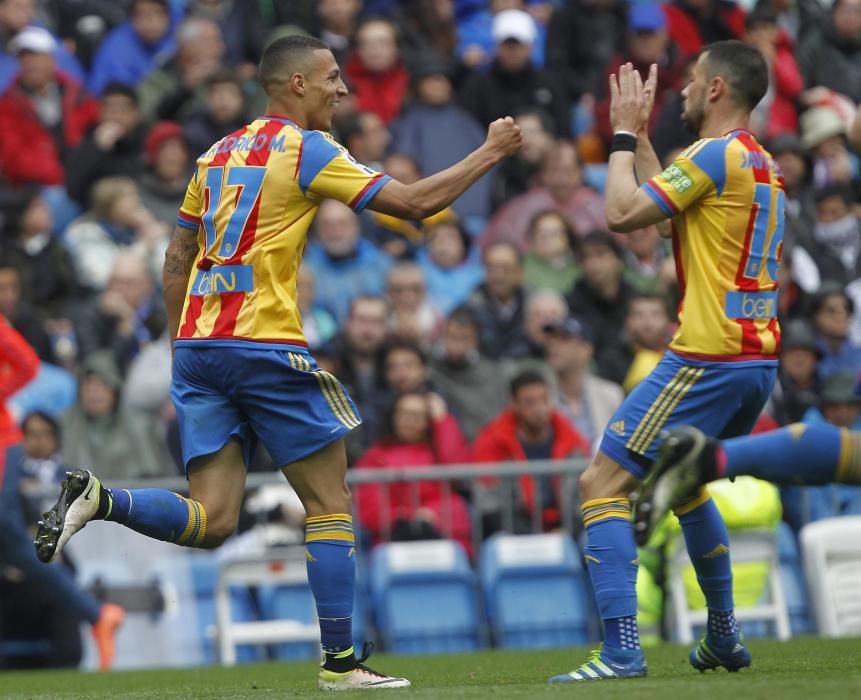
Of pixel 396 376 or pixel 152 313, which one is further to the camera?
pixel 152 313

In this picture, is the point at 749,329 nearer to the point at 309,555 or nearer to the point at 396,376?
the point at 309,555

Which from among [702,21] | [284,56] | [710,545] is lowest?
[710,545]

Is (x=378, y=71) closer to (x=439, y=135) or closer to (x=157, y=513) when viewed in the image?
(x=439, y=135)

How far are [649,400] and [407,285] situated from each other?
6.59 metres

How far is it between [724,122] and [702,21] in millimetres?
10854

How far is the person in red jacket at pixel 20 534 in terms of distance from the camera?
1116 centimetres

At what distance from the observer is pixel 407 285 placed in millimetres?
13852

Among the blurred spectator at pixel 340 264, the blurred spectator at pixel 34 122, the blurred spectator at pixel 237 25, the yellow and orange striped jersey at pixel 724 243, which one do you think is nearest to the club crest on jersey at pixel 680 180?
the yellow and orange striped jersey at pixel 724 243

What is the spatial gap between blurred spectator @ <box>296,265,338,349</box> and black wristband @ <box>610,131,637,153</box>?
20.0 feet

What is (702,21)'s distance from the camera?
1816cm

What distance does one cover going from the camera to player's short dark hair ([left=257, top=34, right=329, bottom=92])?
770cm

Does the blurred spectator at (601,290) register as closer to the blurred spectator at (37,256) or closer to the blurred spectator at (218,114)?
the blurred spectator at (218,114)

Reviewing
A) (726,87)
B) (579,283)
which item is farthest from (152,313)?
(726,87)

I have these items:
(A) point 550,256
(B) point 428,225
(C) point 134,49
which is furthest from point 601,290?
(C) point 134,49
